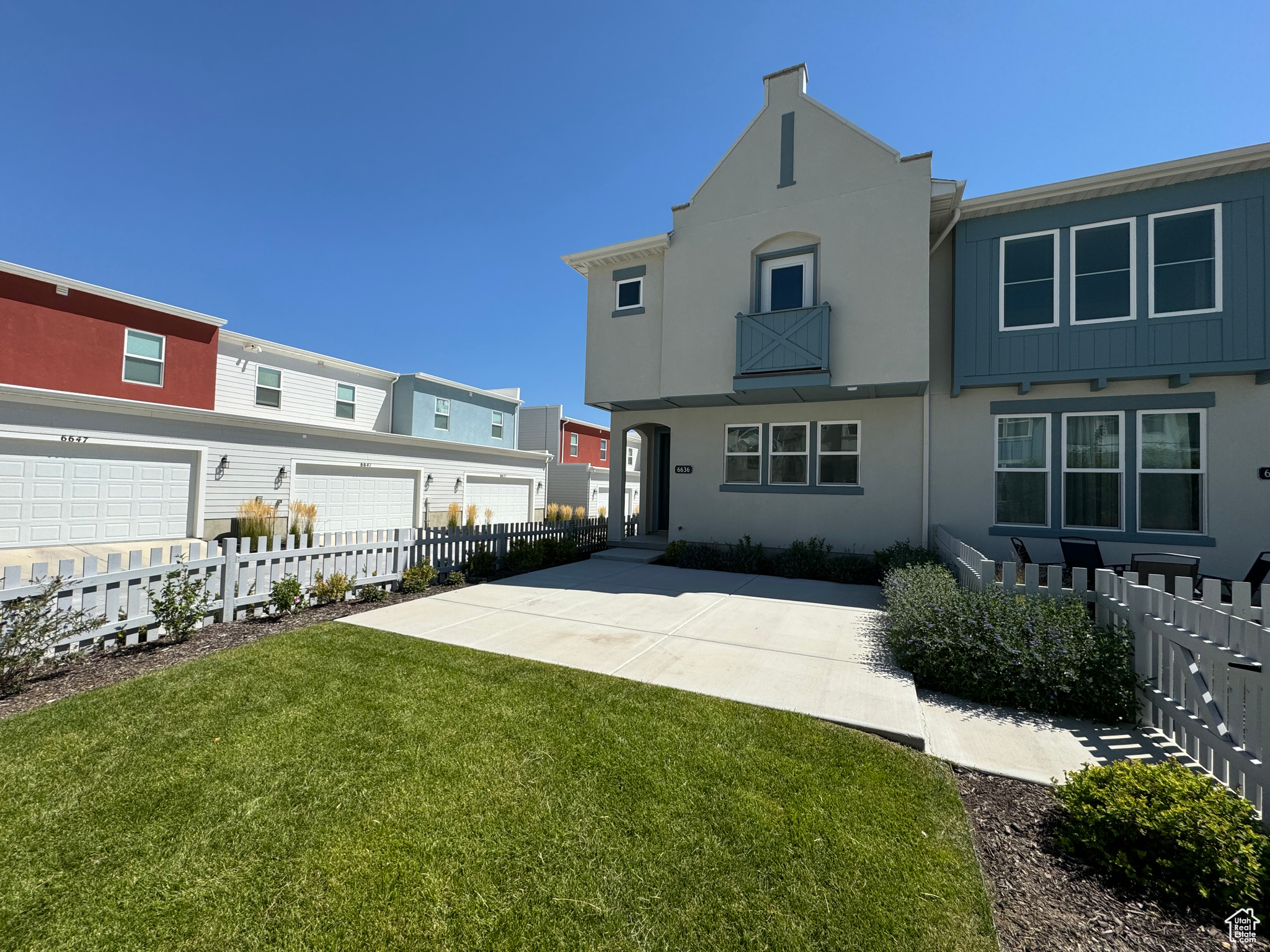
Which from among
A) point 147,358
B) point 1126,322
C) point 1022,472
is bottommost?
point 1022,472

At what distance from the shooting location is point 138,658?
5.06 metres

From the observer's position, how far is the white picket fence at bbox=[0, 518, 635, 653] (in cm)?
482

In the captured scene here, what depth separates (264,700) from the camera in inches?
160

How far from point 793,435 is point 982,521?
395 cm

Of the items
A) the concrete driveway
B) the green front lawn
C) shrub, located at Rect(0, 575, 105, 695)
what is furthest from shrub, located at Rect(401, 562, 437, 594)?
the green front lawn

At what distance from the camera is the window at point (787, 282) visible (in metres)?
10.4

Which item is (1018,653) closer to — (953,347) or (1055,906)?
(1055,906)

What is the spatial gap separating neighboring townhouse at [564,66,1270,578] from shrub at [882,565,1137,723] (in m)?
5.32

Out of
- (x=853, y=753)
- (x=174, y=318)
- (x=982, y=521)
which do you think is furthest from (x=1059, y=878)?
(x=174, y=318)

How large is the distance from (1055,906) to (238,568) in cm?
788

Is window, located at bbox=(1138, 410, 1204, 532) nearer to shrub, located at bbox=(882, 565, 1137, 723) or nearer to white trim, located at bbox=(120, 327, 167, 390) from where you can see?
shrub, located at bbox=(882, 565, 1137, 723)

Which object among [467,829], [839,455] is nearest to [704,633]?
→ [467,829]

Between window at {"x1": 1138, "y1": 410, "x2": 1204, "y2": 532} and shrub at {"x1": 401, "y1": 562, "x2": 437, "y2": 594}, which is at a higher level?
window at {"x1": 1138, "y1": 410, "x2": 1204, "y2": 532}

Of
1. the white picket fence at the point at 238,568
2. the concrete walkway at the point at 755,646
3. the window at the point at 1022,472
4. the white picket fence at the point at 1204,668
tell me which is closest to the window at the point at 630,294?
the white picket fence at the point at 238,568
